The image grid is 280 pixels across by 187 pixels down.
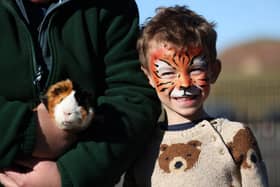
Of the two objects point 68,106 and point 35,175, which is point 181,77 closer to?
point 68,106

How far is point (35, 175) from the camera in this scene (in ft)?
8.83

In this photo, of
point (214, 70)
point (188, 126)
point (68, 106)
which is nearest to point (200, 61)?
point (214, 70)

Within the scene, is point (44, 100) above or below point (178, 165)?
above

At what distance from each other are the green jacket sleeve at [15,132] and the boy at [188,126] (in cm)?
49

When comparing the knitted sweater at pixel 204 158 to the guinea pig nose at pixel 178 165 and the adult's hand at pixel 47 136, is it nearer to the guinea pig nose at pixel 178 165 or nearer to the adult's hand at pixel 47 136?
the guinea pig nose at pixel 178 165

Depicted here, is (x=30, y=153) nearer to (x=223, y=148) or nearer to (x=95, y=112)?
(x=95, y=112)

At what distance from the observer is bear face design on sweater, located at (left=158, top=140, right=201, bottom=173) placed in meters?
2.91

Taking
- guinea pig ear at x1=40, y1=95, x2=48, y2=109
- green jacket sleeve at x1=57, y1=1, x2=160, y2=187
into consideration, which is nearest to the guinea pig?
guinea pig ear at x1=40, y1=95, x2=48, y2=109

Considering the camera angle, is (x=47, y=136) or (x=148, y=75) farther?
(x=148, y=75)

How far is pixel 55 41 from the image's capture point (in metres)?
2.80

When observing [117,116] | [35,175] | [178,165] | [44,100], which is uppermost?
[44,100]

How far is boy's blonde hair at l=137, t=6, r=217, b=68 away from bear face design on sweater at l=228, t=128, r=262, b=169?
0.28 meters

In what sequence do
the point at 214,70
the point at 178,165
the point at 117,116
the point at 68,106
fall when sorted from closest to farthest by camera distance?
the point at 68,106 → the point at 117,116 → the point at 178,165 → the point at 214,70

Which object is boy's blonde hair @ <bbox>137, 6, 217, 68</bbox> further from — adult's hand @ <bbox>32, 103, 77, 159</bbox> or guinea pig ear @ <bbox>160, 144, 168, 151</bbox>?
adult's hand @ <bbox>32, 103, 77, 159</bbox>
